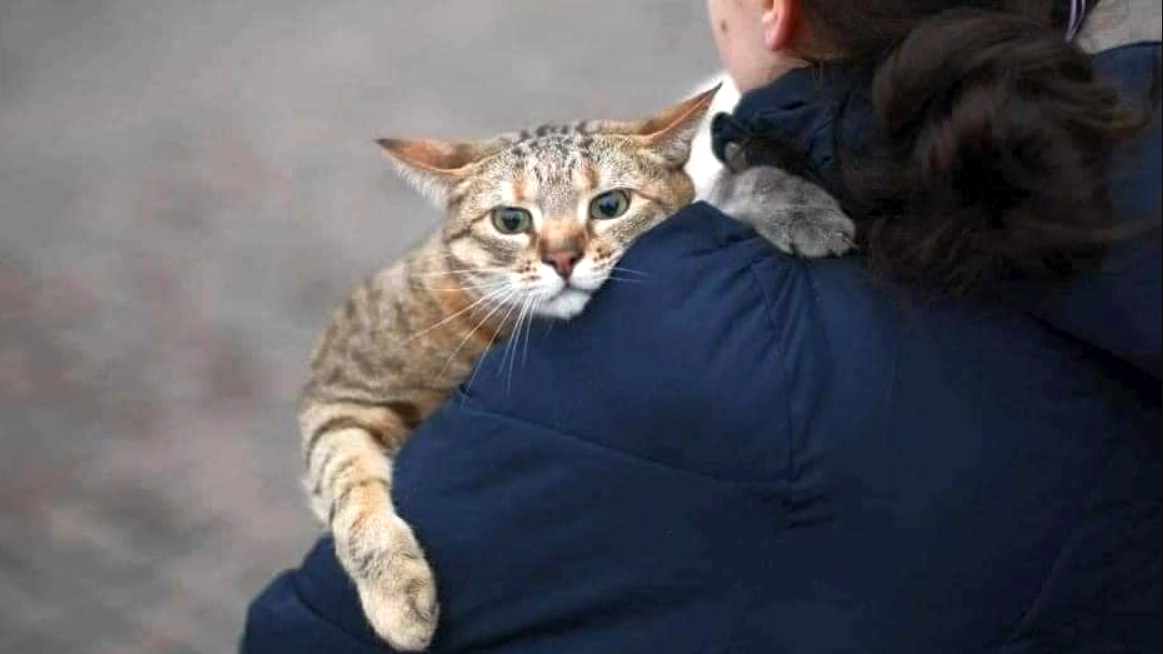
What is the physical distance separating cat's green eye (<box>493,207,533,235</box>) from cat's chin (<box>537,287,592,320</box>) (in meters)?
0.22

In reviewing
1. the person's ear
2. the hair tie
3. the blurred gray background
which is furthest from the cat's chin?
the blurred gray background

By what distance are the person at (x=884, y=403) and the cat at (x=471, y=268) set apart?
10.7 inches

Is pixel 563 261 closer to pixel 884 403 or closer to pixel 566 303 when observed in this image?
pixel 566 303

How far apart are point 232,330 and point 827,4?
2.91 meters

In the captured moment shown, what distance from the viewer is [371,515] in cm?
160

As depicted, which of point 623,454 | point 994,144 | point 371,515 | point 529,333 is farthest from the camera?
point 371,515

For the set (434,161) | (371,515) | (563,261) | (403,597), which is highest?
(434,161)

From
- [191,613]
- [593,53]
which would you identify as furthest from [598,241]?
[593,53]

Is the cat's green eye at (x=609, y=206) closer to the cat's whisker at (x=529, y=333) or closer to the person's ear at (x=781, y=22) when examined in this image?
the cat's whisker at (x=529, y=333)

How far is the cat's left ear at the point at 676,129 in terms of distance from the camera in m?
1.75

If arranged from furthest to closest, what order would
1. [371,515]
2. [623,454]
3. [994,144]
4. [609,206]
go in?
[609,206]
[371,515]
[623,454]
[994,144]

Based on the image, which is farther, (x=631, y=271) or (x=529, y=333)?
(x=529, y=333)

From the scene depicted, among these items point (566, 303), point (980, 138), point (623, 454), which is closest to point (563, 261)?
point (566, 303)

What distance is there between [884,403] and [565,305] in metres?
0.44
